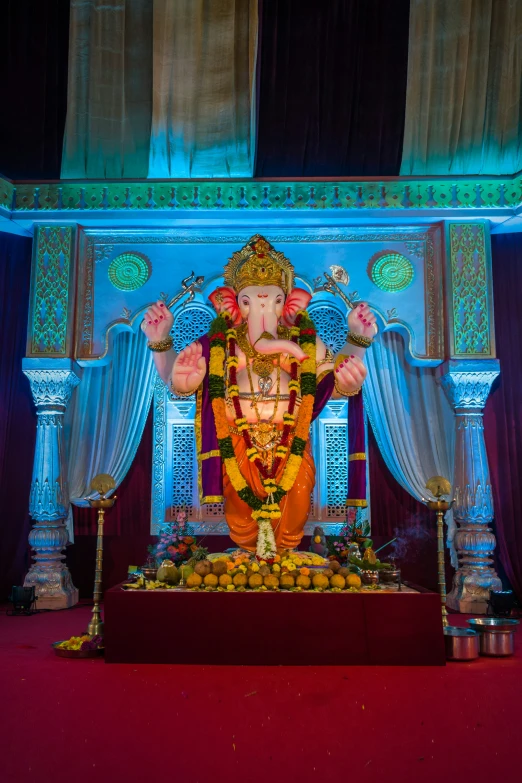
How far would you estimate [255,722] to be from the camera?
290cm

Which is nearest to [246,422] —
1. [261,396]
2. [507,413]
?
[261,396]

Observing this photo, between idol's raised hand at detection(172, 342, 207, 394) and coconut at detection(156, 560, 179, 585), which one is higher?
idol's raised hand at detection(172, 342, 207, 394)

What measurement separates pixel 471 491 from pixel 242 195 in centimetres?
318

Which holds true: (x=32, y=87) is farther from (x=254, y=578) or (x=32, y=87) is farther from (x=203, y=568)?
(x=254, y=578)

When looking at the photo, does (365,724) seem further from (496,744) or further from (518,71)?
(518,71)

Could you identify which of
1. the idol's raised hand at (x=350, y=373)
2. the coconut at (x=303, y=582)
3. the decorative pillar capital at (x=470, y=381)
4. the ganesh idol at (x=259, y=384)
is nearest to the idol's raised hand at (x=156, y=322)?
the ganesh idol at (x=259, y=384)

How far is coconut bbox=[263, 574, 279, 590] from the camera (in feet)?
13.5

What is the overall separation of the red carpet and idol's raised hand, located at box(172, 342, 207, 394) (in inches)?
77.4

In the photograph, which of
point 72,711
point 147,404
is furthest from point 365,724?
point 147,404

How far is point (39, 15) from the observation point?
6.63m

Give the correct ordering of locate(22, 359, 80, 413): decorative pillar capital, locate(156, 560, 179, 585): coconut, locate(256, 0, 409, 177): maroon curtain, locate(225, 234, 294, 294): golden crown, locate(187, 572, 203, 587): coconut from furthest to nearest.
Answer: locate(256, 0, 409, 177): maroon curtain, locate(22, 359, 80, 413): decorative pillar capital, locate(225, 234, 294, 294): golden crown, locate(156, 560, 179, 585): coconut, locate(187, 572, 203, 587): coconut

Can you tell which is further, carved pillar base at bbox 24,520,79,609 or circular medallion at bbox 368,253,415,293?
circular medallion at bbox 368,253,415,293

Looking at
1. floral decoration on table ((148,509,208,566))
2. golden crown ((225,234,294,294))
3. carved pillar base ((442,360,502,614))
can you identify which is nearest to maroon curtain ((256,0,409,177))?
golden crown ((225,234,294,294))

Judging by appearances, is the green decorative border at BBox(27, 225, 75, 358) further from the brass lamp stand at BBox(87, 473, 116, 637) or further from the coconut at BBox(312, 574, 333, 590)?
the coconut at BBox(312, 574, 333, 590)
